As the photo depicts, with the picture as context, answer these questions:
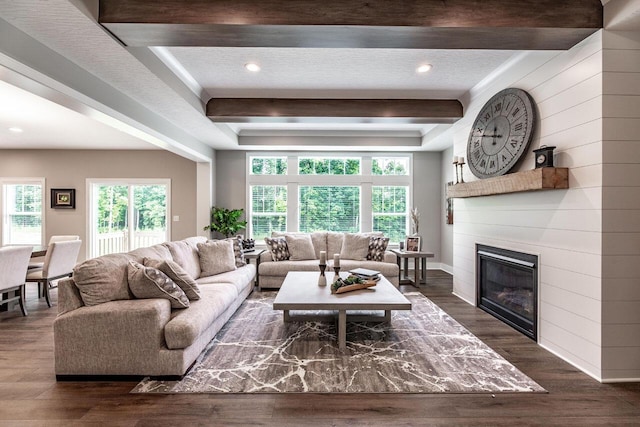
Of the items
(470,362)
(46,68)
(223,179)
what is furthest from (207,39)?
(223,179)

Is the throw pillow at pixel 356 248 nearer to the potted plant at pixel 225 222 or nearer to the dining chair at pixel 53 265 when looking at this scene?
the potted plant at pixel 225 222

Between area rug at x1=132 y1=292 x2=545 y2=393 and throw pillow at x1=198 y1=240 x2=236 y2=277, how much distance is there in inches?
31.8

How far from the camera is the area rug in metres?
2.34

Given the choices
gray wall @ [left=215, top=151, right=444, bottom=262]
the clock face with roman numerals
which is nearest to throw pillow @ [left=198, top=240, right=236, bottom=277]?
gray wall @ [left=215, top=151, right=444, bottom=262]

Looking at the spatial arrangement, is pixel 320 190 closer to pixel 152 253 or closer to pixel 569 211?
pixel 152 253

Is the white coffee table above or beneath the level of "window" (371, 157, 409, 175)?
beneath

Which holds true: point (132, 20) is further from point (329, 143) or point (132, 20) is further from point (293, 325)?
point (329, 143)

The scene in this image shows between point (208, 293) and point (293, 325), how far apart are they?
3.11 feet

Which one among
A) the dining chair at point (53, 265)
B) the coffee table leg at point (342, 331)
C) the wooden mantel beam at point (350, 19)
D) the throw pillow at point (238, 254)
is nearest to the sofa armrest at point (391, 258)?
the throw pillow at point (238, 254)

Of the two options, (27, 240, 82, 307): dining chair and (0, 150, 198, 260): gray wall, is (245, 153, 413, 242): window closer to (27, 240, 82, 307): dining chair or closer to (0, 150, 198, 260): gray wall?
(0, 150, 198, 260): gray wall

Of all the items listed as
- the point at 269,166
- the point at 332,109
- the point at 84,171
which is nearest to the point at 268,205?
the point at 269,166

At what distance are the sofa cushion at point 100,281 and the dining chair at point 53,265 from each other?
232 centimetres

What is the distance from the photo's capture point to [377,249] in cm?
547

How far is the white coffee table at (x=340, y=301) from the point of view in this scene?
2891mm
